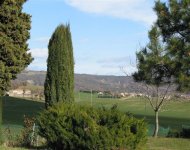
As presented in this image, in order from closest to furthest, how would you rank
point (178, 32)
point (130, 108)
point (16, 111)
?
point (178, 32), point (16, 111), point (130, 108)

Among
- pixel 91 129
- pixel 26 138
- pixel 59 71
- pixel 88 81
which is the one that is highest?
pixel 88 81

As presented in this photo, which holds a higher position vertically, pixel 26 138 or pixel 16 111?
pixel 26 138

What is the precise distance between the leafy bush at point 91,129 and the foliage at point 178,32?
434 inches

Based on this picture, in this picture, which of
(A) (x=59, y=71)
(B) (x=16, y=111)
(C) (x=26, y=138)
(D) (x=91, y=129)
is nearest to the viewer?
(D) (x=91, y=129)

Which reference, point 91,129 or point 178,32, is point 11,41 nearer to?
point 91,129

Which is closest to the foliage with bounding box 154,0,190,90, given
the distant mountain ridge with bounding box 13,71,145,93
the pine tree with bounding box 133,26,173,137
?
the pine tree with bounding box 133,26,173,137

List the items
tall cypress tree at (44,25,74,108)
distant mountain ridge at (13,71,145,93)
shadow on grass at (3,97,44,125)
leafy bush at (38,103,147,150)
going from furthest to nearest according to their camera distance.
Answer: distant mountain ridge at (13,71,145,93), shadow on grass at (3,97,44,125), tall cypress tree at (44,25,74,108), leafy bush at (38,103,147,150)

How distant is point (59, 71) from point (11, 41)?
6.47 ft

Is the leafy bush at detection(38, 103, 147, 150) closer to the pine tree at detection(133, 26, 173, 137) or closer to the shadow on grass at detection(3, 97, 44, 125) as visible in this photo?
the pine tree at detection(133, 26, 173, 137)

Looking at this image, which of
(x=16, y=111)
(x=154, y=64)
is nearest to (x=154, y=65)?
(x=154, y=64)

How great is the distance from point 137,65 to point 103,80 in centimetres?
9968

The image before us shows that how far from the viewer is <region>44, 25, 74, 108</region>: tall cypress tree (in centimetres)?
1694

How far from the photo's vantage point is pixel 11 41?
16766 mm

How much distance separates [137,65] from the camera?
26.8 m
